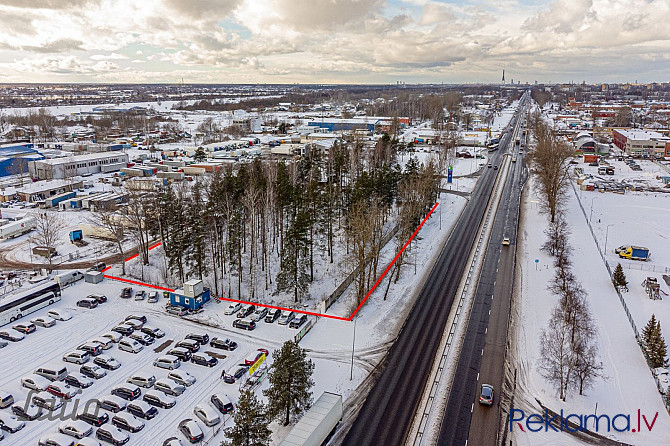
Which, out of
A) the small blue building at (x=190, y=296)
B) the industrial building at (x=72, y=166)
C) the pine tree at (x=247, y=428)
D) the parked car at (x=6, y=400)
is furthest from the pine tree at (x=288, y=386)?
the industrial building at (x=72, y=166)

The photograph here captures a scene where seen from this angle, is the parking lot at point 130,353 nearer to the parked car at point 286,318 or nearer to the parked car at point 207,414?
the parked car at point 207,414

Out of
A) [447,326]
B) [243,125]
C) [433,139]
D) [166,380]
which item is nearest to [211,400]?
[166,380]

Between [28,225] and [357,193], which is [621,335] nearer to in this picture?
[357,193]

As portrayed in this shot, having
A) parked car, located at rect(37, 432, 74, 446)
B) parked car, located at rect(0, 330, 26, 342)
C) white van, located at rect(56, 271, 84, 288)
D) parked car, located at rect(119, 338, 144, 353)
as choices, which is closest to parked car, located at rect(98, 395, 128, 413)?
parked car, located at rect(37, 432, 74, 446)

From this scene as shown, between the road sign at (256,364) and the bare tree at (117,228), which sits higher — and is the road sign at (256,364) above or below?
below

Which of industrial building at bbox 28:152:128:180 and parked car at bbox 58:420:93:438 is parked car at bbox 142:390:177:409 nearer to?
parked car at bbox 58:420:93:438
